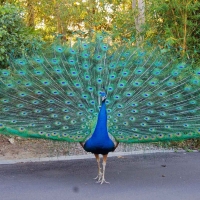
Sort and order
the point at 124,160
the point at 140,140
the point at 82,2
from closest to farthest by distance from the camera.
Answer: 1. the point at 140,140
2. the point at 124,160
3. the point at 82,2

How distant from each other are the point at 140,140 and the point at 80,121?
2.59 ft

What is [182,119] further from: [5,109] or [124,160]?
[5,109]

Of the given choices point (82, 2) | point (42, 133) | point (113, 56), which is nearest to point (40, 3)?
point (82, 2)

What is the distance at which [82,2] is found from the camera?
11961 mm

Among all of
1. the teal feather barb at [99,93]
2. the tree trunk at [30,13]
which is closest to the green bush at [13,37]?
the teal feather barb at [99,93]

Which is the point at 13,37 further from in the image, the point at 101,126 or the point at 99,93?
the point at 101,126

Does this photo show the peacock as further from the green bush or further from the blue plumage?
the green bush

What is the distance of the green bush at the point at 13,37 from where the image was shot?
263 inches

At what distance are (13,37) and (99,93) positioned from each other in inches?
95.8

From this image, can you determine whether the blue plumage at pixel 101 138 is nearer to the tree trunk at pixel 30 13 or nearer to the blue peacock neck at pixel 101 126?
the blue peacock neck at pixel 101 126

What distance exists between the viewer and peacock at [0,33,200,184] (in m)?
5.00

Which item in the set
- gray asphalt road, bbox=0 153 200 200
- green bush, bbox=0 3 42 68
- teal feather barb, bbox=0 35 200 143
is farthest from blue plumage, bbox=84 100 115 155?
green bush, bbox=0 3 42 68

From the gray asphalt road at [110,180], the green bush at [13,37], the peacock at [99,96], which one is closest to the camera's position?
the gray asphalt road at [110,180]

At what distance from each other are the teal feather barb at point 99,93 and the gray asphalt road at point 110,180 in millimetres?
610
